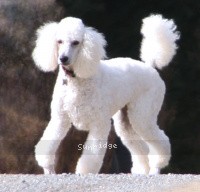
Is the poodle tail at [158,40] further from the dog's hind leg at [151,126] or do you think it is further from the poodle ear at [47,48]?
the poodle ear at [47,48]

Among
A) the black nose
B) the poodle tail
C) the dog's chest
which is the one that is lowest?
the dog's chest

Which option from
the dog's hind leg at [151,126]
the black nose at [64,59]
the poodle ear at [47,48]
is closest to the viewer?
the black nose at [64,59]

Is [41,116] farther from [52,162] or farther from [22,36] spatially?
[52,162]

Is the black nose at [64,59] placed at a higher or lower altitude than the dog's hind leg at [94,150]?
higher

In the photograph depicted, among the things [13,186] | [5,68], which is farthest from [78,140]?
[13,186]

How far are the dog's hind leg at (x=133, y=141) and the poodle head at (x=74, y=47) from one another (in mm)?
911

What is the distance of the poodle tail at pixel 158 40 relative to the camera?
7.60 m

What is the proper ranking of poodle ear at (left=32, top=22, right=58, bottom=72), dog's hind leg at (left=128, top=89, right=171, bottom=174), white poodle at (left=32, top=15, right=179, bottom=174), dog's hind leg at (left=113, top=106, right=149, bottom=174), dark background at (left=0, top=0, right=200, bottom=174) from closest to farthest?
white poodle at (left=32, top=15, right=179, bottom=174), poodle ear at (left=32, top=22, right=58, bottom=72), dog's hind leg at (left=128, top=89, right=171, bottom=174), dog's hind leg at (left=113, top=106, right=149, bottom=174), dark background at (left=0, top=0, right=200, bottom=174)

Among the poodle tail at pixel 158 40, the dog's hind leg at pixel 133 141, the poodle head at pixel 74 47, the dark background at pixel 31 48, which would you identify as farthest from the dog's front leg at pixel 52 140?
the dark background at pixel 31 48

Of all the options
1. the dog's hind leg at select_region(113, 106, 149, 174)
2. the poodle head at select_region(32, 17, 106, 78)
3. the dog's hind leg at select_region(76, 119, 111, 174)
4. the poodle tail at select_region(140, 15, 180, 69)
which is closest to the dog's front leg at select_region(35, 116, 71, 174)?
the dog's hind leg at select_region(76, 119, 111, 174)

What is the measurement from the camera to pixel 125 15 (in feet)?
29.6

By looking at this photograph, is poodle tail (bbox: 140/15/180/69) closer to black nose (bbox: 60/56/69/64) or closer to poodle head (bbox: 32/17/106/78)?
poodle head (bbox: 32/17/106/78)

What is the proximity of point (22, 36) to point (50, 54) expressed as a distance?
188cm

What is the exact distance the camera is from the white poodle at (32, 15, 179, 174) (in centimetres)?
669
